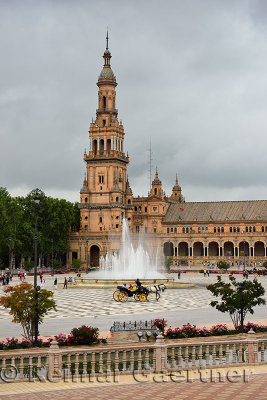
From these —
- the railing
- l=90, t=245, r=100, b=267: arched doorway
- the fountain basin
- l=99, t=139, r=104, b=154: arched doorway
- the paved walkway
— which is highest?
l=99, t=139, r=104, b=154: arched doorway

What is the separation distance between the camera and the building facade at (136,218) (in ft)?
407

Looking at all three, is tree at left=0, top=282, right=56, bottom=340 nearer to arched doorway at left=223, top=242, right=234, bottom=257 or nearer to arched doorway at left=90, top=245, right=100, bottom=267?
arched doorway at left=90, top=245, right=100, bottom=267

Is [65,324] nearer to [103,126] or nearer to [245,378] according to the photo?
[245,378]

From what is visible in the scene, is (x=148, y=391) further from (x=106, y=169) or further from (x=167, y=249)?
(x=167, y=249)

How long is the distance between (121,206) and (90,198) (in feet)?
24.0

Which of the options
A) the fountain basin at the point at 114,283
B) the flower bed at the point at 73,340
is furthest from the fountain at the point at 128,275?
the flower bed at the point at 73,340

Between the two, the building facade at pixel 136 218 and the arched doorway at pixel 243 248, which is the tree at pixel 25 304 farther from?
the arched doorway at pixel 243 248

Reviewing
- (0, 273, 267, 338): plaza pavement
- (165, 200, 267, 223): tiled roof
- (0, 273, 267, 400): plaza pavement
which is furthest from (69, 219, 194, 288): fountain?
(165, 200, 267, 223): tiled roof

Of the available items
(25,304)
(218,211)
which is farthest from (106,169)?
(25,304)

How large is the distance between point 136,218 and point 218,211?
745 inches

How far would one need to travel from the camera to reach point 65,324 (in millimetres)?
32750

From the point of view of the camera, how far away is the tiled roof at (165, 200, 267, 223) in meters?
129

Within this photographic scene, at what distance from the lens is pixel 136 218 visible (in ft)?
449

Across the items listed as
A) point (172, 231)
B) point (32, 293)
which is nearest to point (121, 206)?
point (172, 231)
